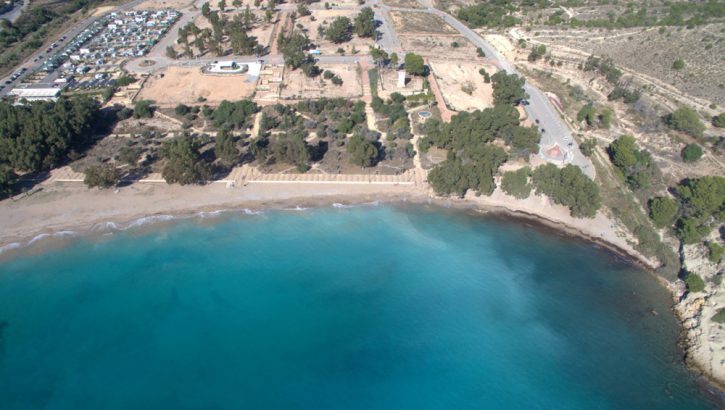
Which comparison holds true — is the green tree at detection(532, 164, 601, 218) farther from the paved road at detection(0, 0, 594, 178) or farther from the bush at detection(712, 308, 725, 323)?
the bush at detection(712, 308, 725, 323)

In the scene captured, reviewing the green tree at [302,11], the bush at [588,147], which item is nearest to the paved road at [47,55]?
the green tree at [302,11]

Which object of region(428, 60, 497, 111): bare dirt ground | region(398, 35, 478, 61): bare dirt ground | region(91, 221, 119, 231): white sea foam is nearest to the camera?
region(91, 221, 119, 231): white sea foam

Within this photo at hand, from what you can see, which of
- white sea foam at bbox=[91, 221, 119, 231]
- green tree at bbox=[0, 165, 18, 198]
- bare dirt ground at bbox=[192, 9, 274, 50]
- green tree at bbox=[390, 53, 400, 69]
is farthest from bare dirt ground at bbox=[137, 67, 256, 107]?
white sea foam at bbox=[91, 221, 119, 231]

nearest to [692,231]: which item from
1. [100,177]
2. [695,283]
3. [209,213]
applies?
[695,283]

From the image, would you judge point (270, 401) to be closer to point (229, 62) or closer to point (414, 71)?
point (414, 71)

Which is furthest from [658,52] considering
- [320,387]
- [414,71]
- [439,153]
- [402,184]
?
[320,387]

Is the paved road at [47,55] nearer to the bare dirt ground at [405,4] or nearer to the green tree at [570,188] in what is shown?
the bare dirt ground at [405,4]
